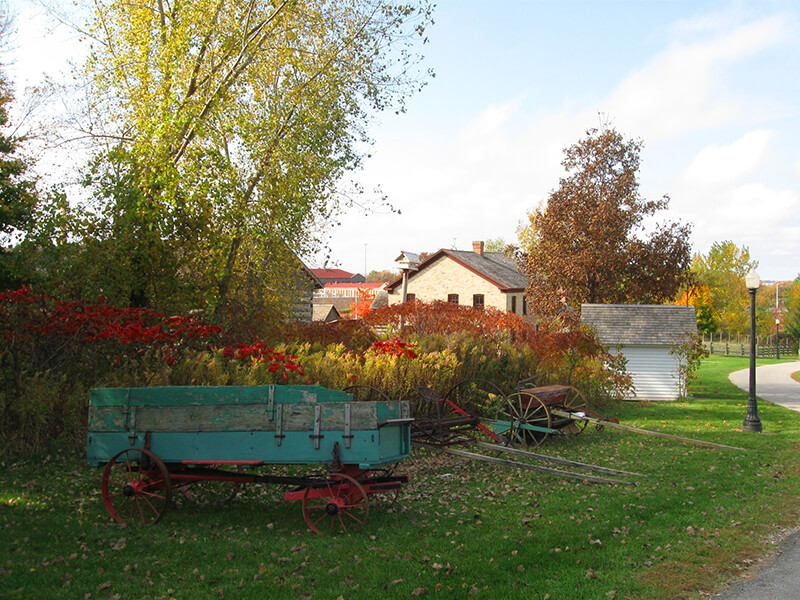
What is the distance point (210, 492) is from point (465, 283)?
129 ft

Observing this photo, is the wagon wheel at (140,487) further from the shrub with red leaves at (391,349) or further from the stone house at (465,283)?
the stone house at (465,283)

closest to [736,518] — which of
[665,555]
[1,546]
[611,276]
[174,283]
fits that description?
[665,555]

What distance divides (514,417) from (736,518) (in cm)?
485

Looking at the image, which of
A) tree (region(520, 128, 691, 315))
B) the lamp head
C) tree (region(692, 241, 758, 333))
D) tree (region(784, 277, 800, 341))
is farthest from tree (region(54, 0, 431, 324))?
tree (region(784, 277, 800, 341))

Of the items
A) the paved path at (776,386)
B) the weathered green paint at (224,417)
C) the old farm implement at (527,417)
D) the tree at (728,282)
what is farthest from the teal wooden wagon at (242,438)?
the tree at (728,282)

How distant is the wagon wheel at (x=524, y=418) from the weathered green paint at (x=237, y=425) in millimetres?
5514

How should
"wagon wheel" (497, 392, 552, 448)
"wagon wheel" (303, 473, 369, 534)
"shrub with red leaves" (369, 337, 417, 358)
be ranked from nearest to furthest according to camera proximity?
1. "wagon wheel" (303, 473, 369, 534)
2. "wagon wheel" (497, 392, 552, 448)
3. "shrub with red leaves" (369, 337, 417, 358)

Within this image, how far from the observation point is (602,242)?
2719cm

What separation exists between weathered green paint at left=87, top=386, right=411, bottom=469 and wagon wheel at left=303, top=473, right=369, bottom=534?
0.96 feet

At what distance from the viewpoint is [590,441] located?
12.6 metres

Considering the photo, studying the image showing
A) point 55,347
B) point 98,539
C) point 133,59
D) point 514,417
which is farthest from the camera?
point 133,59

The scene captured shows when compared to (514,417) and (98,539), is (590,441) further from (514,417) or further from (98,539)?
(98,539)

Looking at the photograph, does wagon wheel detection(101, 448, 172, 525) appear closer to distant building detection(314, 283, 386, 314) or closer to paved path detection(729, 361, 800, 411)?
paved path detection(729, 361, 800, 411)

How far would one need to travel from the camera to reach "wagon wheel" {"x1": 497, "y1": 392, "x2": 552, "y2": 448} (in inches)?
468
